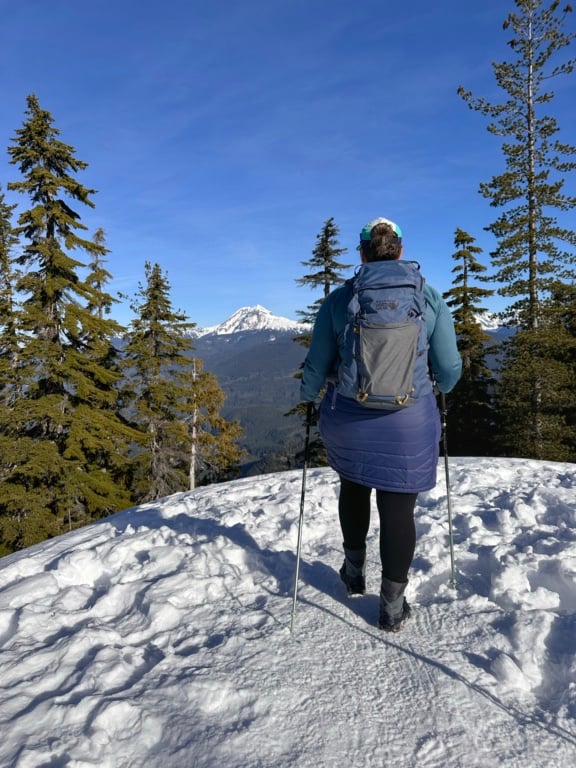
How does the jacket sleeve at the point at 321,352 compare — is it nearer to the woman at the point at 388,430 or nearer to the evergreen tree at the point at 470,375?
the woman at the point at 388,430

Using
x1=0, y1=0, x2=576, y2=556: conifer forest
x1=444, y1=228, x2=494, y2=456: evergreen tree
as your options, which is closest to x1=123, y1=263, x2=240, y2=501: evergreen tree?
x1=0, y1=0, x2=576, y2=556: conifer forest

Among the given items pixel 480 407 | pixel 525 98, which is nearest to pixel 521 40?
pixel 525 98

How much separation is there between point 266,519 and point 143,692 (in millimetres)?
2597

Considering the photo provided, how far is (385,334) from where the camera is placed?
2244mm

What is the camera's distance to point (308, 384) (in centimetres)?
277

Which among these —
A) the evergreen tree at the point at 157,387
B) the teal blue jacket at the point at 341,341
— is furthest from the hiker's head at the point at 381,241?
the evergreen tree at the point at 157,387

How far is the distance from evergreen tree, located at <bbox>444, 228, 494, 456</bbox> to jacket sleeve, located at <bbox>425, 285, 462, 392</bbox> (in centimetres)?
1967

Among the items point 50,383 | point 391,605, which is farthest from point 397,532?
point 50,383

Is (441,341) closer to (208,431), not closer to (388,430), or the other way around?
(388,430)

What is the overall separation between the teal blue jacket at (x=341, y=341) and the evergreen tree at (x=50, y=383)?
490 inches

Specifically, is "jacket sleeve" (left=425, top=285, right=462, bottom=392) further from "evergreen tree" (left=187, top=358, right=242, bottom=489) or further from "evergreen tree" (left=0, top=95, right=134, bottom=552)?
"evergreen tree" (left=187, top=358, right=242, bottom=489)

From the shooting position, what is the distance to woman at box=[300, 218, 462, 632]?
2.46 meters

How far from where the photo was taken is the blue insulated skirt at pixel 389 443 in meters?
2.45

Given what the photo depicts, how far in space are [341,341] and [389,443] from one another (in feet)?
2.10
